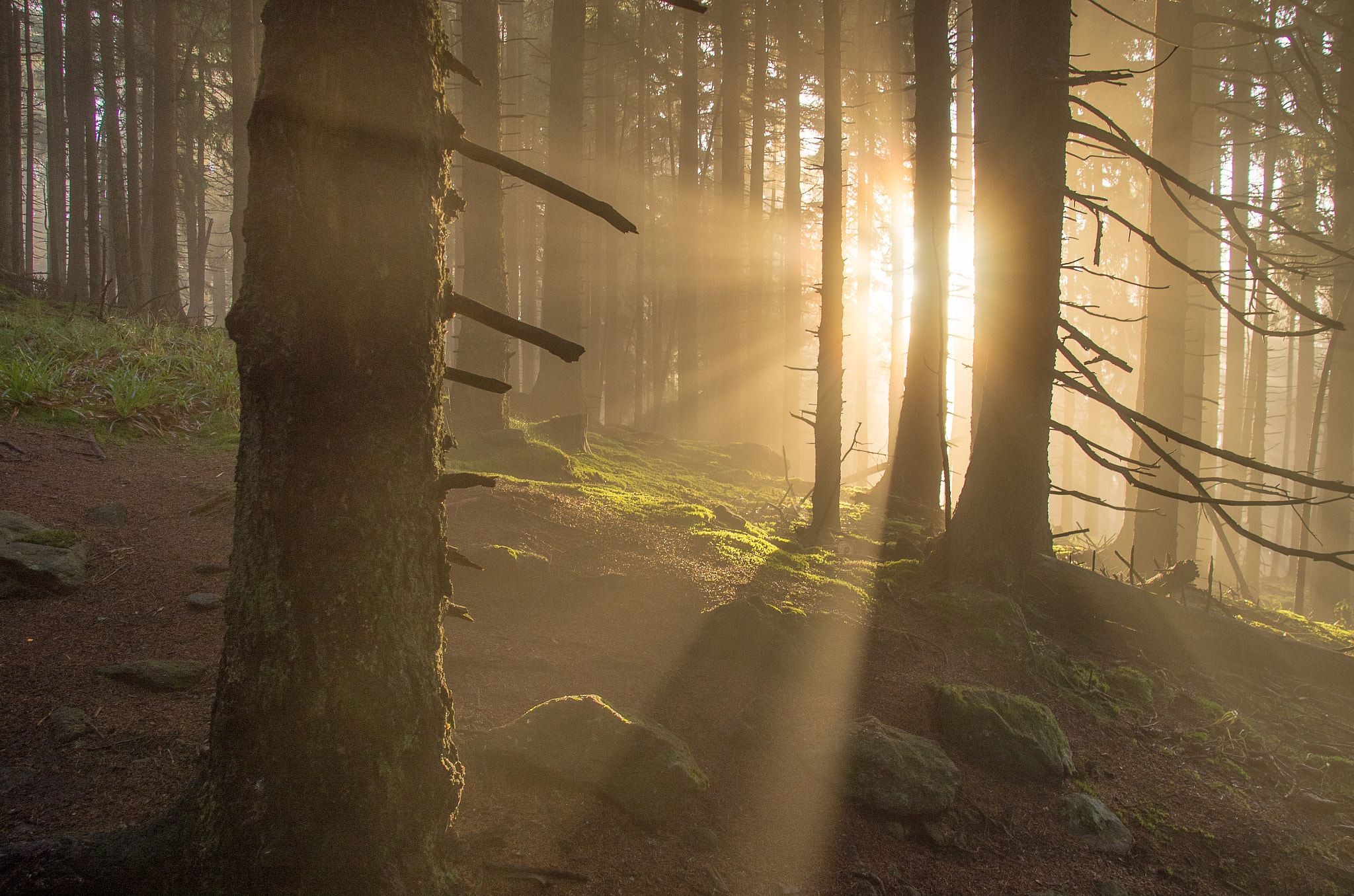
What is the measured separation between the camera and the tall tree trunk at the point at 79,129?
48.3 feet

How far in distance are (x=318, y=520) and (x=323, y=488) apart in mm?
83

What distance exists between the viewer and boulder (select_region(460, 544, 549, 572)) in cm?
426

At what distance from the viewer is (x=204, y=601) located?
3.49 metres

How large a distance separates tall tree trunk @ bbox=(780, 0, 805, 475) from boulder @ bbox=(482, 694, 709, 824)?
37.4ft

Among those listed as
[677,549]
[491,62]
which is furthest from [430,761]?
[491,62]

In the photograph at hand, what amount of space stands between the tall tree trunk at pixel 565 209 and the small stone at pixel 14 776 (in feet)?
30.0

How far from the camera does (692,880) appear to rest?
2.29m

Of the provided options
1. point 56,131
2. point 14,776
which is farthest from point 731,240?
point 56,131

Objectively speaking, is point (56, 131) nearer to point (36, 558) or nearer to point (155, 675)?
point (36, 558)

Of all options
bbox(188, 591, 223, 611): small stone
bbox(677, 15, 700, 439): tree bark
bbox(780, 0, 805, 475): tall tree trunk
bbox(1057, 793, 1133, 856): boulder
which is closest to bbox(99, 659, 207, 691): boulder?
bbox(188, 591, 223, 611): small stone

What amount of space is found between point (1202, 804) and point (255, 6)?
63.5 feet

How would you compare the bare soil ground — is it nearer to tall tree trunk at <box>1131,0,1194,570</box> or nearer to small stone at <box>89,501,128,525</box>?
small stone at <box>89,501,128,525</box>

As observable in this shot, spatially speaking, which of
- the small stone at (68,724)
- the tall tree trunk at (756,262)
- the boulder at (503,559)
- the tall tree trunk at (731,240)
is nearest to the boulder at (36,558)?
the small stone at (68,724)

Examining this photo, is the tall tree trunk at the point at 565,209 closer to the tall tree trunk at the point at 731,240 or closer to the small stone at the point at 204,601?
the tall tree trunk at the point at 731,240
